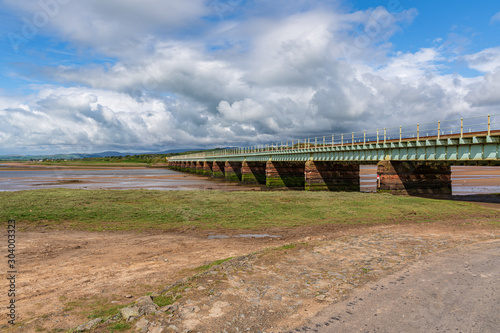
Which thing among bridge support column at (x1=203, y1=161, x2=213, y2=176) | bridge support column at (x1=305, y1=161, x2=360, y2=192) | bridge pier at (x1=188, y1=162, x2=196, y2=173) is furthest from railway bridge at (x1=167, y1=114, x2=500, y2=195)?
bridge pier at (x1=188, y1=162, x2=196, y2=173)

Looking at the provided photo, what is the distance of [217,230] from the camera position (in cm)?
1727

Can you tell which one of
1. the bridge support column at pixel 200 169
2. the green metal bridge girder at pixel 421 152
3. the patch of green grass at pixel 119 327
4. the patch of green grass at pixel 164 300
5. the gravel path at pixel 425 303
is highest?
the green metal bridge girder at pixel 421 152

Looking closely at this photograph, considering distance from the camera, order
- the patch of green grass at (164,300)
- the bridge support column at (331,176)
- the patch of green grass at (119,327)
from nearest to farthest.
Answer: the patch of green grass at (119,327), the patch of green grass at (164,300), the bridge support column at (331,176)

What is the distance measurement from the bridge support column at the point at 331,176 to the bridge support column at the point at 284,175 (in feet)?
33.2

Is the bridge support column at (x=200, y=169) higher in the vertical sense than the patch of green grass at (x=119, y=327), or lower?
lower

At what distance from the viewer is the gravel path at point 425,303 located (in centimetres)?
634

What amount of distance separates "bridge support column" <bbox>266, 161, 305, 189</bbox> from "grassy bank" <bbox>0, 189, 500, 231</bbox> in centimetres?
2893

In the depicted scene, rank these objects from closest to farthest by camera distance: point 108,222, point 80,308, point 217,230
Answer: point 80,308
point 217,230
point 108,222

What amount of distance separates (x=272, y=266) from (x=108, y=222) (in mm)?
13171

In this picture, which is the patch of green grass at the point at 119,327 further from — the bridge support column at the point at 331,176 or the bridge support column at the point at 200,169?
the bridge support column at the point at 200,169

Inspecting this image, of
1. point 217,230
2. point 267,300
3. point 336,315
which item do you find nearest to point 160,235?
point 217,230

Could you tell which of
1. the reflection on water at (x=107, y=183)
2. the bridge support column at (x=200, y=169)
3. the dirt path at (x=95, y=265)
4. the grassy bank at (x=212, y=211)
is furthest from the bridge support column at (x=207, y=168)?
the dirt path at (x=95, y=265)

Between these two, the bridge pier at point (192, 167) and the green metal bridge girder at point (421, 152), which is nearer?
the green metal bridge girder at point (421, 152)

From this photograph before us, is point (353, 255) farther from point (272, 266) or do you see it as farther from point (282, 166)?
point (282, 166)
